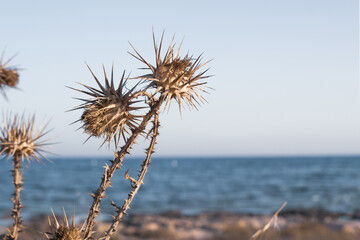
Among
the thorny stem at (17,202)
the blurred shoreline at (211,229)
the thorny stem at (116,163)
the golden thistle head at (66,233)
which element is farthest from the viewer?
the blurred shoreline at (211,229)

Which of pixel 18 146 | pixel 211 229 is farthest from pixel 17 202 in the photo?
pixel 211 229

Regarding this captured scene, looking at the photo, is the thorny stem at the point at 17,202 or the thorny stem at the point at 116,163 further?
the thorny stem at the point at 17,202

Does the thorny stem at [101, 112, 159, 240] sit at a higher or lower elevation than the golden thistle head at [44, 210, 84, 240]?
higher

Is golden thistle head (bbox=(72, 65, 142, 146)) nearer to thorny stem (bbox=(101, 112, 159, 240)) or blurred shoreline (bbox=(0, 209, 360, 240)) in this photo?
thorny stem (bbox=(101, 112, 159, 240))

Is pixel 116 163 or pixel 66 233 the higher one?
pixel 116 163

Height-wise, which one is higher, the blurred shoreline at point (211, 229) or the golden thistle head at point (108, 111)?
the golden thistle head at point (108, 111)

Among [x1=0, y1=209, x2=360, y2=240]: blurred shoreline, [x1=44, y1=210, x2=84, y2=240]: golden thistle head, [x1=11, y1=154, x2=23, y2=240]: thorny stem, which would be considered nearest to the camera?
[x1=44, y1=210, x2=84, y2=240]: golden thistle head

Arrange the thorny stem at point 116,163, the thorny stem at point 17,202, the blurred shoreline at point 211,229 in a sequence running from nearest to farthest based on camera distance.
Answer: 1. the thorny stem at point 116,163
2. the thorny stem at point 17,202
3. the blurred shoreline at point 211,229

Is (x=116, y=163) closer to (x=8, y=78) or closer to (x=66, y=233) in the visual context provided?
(x=66, y=233)

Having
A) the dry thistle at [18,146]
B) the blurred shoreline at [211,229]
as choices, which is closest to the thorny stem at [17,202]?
the dry thistle at [18,146]

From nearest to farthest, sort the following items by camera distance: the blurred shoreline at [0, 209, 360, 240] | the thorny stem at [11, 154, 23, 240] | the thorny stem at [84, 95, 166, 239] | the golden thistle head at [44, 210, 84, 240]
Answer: the golden thistle head at [44, 210, 84, 240] < the thorny stem at [84, 95, 166, 239] < the thorny stem at [11, 154, 23, 240] < the blurred shoreline at [0, 209, 360, 240]

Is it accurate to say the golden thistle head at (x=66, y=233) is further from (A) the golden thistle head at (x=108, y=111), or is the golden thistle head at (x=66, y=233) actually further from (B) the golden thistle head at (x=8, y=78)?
(B) the golden thistle head at (x=8, y=78)

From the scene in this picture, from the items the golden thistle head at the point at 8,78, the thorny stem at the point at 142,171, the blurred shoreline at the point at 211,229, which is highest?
the golden thistle head at the point at 8,78

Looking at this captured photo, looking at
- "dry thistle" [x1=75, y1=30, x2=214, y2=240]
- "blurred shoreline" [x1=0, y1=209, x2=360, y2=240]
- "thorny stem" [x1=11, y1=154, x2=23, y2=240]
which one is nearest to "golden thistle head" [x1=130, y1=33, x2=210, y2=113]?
"dry thistle" [x1=75, y1=30, x2=214, y2=240]
